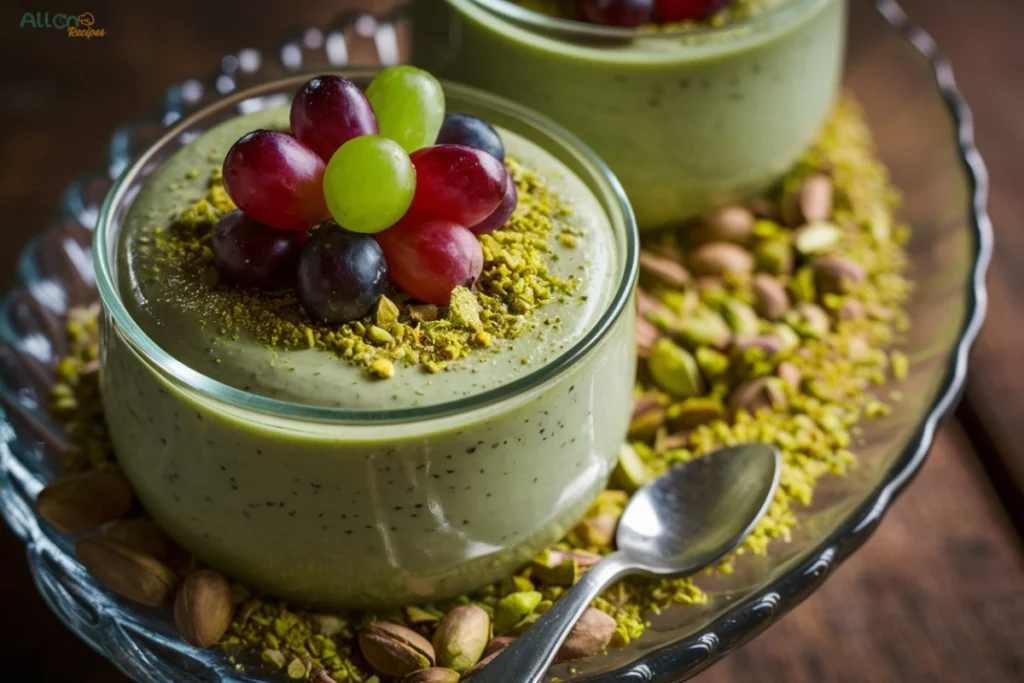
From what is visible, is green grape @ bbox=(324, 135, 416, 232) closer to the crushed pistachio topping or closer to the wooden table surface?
the crushed pistachio topping

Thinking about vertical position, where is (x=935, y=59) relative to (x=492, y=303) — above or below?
below

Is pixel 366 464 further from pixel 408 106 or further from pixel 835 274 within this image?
pixel 835 274

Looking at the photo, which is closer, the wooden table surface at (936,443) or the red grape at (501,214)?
the red grape at (501,214)

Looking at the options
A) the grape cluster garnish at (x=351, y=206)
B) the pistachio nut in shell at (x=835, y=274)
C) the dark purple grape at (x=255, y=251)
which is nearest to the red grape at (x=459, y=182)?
the grape cluster garnish at (x=351, y=206)

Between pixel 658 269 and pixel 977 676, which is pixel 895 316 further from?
pixel 977 676

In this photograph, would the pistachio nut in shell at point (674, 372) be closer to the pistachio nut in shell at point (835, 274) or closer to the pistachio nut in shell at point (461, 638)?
the pistachio nut in shell at point (835, 274)

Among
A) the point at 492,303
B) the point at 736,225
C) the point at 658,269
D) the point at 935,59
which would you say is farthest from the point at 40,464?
the point at 935,59
